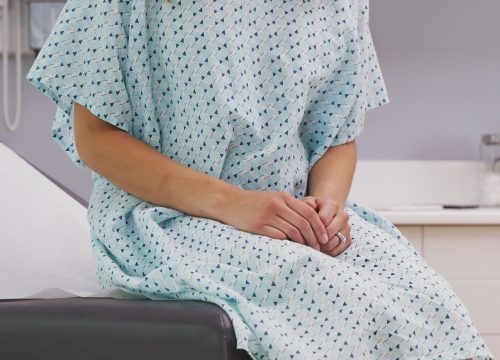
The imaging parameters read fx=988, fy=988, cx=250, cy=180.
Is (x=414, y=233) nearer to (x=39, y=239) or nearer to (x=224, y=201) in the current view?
(x=39, y=239)

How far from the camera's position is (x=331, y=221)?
4.38 feet

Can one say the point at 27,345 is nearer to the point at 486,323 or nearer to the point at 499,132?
the point at 486,323

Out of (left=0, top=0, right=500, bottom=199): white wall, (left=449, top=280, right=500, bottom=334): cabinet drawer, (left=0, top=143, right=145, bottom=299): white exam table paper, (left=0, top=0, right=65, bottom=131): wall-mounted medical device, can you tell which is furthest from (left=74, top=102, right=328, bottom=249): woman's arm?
(left=0, top=0, right=500, bottom=199): white wall

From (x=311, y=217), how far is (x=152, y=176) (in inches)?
8.7

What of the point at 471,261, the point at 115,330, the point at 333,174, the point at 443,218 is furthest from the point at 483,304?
the point at 115,330

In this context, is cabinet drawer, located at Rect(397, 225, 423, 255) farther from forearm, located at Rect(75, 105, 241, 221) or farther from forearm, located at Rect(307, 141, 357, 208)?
forearm, located at Rect(75, 105, 241, 221)

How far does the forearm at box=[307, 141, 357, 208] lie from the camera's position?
58.6 inches

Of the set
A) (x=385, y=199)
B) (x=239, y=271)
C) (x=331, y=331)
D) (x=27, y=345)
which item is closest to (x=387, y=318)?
(x=331, y=331)

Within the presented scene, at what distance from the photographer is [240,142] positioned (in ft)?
4.54

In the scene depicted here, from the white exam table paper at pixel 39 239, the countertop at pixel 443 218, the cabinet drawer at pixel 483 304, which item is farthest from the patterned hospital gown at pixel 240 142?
the cabinet drawer at pixel 483 304

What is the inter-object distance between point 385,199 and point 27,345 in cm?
201

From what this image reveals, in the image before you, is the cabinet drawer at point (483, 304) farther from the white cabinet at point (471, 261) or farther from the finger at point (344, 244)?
the finger at point (344, 244)

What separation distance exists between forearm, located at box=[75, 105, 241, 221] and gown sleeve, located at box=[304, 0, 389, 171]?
25 centimetres

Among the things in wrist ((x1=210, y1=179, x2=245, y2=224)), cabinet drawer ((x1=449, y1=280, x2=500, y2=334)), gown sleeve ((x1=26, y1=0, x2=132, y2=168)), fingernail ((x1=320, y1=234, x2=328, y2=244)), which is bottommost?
cabinet drawer ((x1=449, y1=280, x2=500, y2=334))
